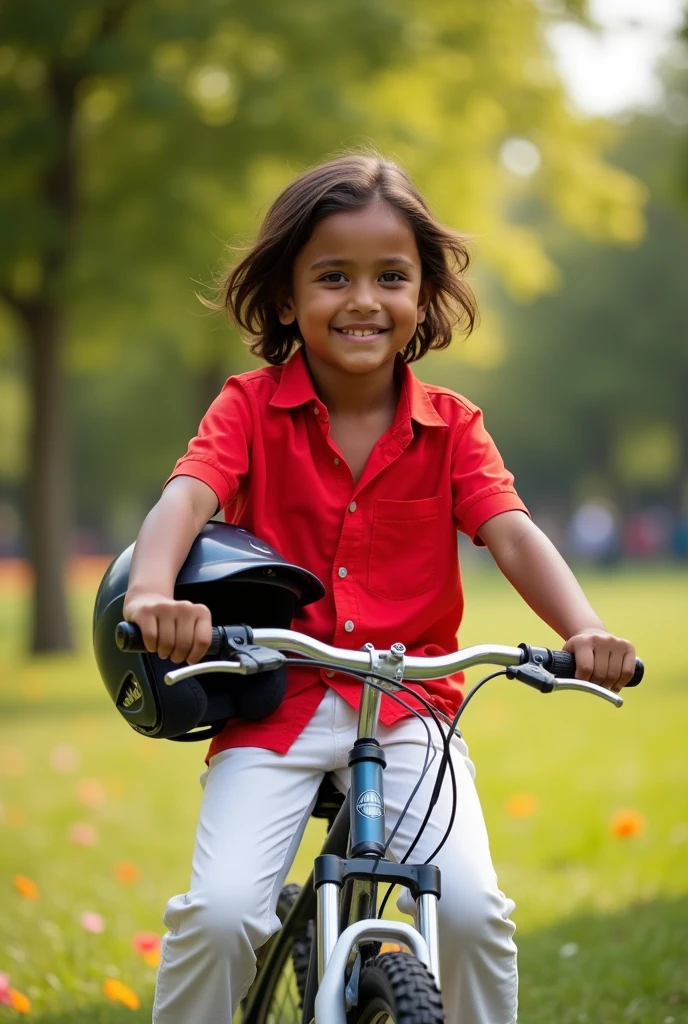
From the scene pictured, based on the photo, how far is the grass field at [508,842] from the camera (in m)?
4.06

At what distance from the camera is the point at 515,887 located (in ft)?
17.1

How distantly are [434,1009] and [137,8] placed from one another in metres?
12.2

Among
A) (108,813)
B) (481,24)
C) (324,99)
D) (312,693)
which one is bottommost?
(312,693)

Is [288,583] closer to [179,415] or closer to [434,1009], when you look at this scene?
[434,1009]

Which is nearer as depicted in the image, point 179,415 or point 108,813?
point 108,813

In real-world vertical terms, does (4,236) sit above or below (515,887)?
above

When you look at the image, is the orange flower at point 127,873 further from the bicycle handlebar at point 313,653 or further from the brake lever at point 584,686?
the brake lever at point 584,686

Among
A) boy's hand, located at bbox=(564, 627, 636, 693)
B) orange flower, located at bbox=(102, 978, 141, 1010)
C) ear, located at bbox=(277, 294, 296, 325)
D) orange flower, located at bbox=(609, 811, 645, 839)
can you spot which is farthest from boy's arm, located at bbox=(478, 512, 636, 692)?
orange flower, located at bbox=(609, 811, 645, 839)

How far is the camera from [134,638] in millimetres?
2277

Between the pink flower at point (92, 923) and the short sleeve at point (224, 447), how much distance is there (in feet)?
7.13

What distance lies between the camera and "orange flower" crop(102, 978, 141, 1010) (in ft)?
12.4

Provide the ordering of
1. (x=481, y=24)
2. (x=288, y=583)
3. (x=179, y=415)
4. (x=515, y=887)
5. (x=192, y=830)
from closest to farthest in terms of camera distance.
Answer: (x=288, y=583)
(x=515, y=887)
(x=192, y=830)
(x=481, y=24)
(x=179, y=415)

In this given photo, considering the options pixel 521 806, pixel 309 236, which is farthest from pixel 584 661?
pixel 521 806

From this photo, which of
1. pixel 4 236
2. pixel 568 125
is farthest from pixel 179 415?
pixel 4 236
